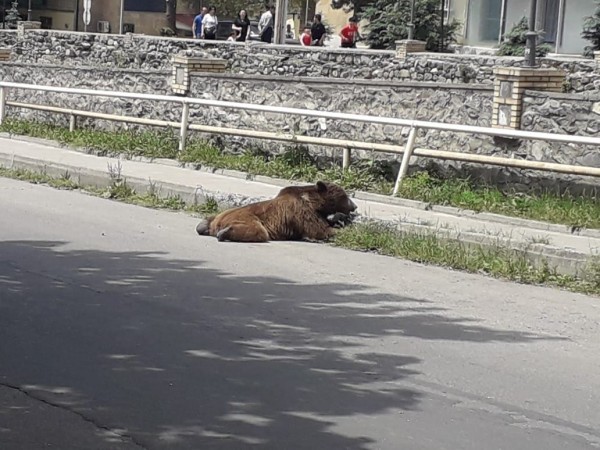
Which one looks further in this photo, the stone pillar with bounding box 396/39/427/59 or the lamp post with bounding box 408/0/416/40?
the lamp post with bounding box 408/0/416/40

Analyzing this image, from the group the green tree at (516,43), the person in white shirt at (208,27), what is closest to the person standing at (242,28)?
the person in white shirt at (208,27)

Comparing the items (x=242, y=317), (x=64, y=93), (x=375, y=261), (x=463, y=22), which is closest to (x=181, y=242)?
(x=375, y=261)

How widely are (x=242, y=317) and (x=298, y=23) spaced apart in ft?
163

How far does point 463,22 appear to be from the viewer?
36.6 metres

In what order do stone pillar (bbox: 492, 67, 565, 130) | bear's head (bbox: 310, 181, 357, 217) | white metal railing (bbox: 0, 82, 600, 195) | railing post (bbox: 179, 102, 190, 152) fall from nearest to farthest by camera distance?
bear's head (bbox: 310, 181, 357, 217)
white metal railing (bbox: 0, 82, 600, 195)
stone pillar (bbox: 492, 67, 565, 130)
railing post (bbox: 179, 102, 190, 152)

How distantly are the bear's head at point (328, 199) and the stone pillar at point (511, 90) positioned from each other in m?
3.72

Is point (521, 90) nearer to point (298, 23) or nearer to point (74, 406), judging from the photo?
point (74, 406)

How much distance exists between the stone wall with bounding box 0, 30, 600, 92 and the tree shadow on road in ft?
38.9

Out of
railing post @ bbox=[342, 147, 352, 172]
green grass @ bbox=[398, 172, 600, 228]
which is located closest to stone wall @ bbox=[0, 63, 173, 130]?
railing post @ bbox=[342, 147, 352, 172]

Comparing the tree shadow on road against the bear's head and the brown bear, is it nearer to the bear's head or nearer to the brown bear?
the brown bear

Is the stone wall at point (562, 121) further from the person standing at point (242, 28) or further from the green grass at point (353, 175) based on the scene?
the person standing at point (242, 28)

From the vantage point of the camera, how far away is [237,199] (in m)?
13.5

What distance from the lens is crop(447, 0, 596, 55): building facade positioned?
32844 millimetres

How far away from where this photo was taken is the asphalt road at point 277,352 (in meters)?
6.02
